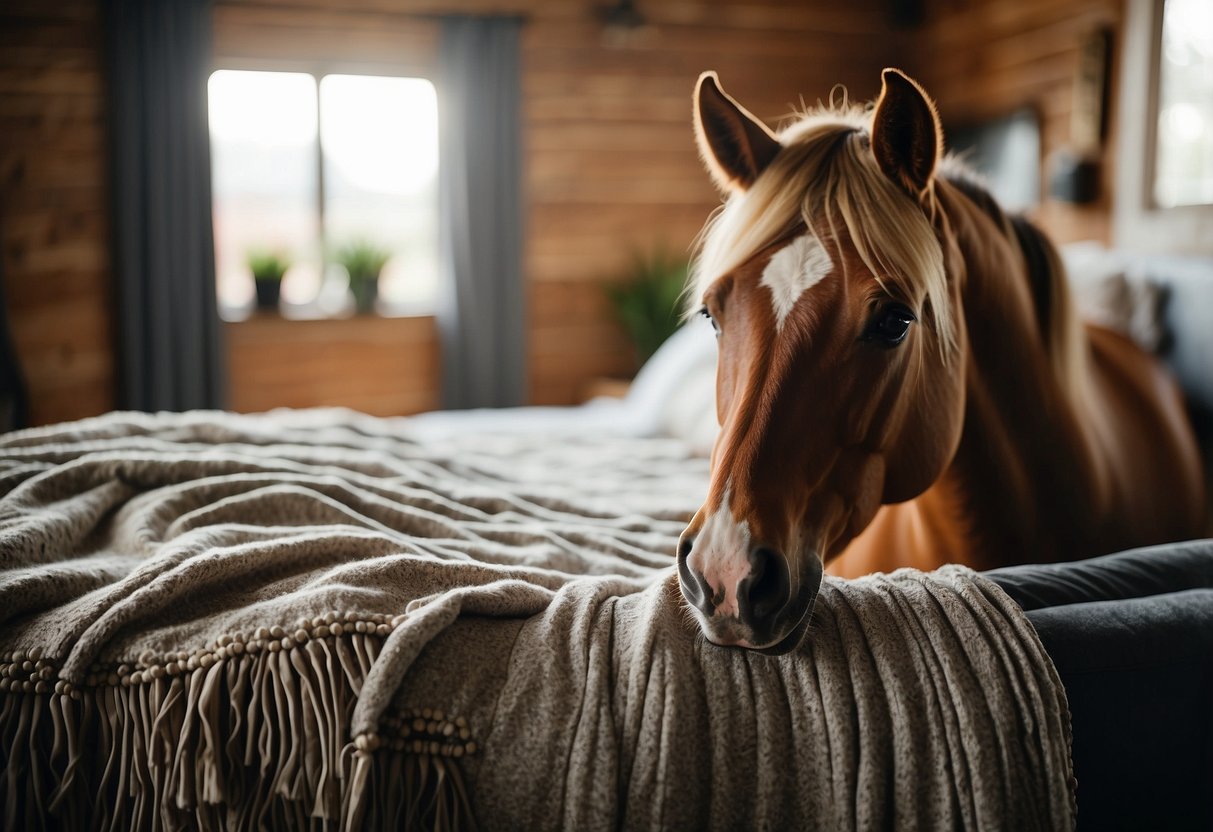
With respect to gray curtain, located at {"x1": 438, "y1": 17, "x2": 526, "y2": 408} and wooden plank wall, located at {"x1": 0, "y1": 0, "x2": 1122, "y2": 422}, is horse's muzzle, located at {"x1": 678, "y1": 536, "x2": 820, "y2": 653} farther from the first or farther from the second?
gray curtain, located at {"x1": 438, "y1": 17, "x2": 526, "y2": 408}

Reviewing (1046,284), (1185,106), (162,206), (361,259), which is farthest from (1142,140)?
(162,206)

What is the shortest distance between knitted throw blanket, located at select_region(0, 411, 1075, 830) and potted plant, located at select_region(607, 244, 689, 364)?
357 cm

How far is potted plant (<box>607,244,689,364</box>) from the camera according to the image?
4.42 m

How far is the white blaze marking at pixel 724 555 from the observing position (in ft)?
2.55

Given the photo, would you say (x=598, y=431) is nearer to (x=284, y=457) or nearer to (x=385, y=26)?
(x=284, y=457)

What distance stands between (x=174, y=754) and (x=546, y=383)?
4.02m

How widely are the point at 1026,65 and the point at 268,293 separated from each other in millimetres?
3549

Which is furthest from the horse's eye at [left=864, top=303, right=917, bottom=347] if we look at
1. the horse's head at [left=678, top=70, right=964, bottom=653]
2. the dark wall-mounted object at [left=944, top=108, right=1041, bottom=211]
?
the dark wall-mounted object at [left=944, top=108, right=1041, bottom=211]

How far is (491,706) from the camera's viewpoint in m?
0.78

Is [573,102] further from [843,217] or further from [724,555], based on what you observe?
[724,555]

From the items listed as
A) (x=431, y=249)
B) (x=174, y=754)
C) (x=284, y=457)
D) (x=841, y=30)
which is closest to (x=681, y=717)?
(x=174, y=754)

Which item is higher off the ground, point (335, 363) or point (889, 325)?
point (889, 325)

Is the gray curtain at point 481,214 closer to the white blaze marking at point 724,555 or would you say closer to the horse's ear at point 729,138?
the horse's ear at point 729,138

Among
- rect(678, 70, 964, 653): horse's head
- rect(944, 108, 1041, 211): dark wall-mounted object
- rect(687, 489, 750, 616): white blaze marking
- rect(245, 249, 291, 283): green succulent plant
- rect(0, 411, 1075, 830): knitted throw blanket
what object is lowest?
rect(0, 411, 1075, 830): knitted throw blanket
